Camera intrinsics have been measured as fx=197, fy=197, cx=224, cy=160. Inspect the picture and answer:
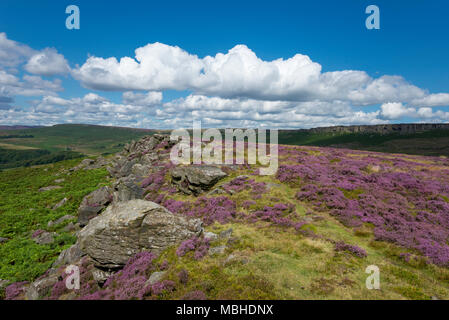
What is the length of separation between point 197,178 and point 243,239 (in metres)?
12.6

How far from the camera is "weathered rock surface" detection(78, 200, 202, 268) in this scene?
48.3 feet

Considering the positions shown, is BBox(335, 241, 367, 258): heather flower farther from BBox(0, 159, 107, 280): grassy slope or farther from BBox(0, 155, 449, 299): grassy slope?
BBox(0, 159, 107, 280): grassy slope

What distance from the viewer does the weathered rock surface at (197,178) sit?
26.1m

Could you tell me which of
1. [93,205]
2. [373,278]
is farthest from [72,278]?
[373,278]

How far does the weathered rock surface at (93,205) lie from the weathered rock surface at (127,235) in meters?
11.2

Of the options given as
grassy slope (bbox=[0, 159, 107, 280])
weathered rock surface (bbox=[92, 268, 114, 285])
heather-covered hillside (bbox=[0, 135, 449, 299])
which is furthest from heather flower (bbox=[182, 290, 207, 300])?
grassy slope (bbox=[0, 159, 107, 280])

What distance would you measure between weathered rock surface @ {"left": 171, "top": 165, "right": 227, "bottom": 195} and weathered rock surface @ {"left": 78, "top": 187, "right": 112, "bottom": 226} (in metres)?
10.8

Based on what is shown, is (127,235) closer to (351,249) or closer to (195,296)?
(195,296)

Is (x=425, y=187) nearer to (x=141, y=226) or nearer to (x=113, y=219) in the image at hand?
(x=141, y=226)

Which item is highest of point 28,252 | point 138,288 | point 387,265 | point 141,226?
point 141,226

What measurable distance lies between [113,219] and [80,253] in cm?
645

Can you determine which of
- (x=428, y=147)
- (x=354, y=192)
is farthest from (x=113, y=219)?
(x=428, y=147)

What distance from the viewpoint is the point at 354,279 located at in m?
10.9

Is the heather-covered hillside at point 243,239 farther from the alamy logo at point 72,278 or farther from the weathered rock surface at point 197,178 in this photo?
the alamy logo at point 72,278
